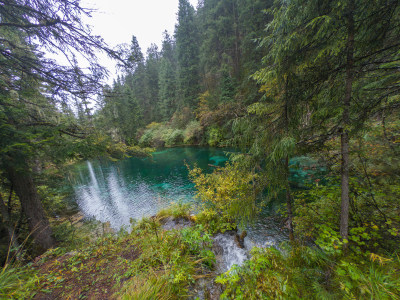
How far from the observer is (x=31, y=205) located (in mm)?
4098

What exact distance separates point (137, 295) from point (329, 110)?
367 cm

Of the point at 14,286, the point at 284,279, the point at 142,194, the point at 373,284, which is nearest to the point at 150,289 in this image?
the point at 284,279

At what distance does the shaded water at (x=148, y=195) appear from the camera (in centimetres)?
482

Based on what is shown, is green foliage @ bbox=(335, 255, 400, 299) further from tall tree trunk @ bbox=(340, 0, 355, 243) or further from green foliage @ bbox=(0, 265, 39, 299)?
green foliage @ bbox=(0, 265, 39, 299)

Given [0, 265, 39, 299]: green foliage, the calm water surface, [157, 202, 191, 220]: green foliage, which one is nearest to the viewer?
[0, 265, 39, 299]: green foliage

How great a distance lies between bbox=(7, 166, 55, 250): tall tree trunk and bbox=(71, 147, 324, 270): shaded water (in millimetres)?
1148

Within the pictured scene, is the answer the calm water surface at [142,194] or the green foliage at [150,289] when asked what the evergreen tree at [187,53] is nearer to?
the calm water surface at [142,194]

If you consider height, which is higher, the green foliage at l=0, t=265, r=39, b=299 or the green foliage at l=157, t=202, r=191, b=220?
the green foliage at l=0, t=265, r=39, b=299

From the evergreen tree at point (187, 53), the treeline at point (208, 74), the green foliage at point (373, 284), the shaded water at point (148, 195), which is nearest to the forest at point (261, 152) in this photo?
the green foliage at point (373, 284)

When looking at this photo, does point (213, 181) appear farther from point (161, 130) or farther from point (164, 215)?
point (161, 130)

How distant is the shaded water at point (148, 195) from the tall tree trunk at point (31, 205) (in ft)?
3.76

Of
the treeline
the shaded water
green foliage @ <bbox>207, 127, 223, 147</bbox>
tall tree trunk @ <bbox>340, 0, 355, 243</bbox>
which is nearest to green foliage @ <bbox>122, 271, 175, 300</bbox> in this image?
the shaded water

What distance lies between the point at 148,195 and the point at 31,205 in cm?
651

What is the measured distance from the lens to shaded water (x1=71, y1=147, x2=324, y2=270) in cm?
482
